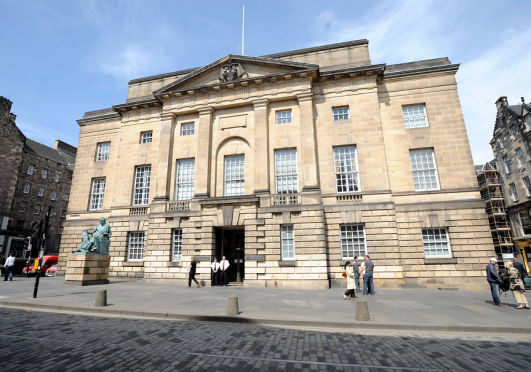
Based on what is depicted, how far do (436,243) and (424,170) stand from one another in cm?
484

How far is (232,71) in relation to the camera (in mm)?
21125

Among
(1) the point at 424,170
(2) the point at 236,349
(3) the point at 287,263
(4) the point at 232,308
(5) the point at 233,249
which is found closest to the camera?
(2) the point at 236,349

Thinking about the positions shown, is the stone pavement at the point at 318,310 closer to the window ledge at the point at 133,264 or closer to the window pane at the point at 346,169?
the window ledge at the point at 133,264

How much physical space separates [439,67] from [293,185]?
13369 mm

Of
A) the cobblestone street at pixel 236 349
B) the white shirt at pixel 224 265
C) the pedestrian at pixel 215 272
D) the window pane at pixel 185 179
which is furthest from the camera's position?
the window pane at pixel 185 179

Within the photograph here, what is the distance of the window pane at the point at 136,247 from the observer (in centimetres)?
2145

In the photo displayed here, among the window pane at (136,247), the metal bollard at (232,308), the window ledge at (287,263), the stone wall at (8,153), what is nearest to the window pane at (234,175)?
the window ledge at (287,263)

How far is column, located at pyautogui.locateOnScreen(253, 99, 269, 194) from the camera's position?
18766mm

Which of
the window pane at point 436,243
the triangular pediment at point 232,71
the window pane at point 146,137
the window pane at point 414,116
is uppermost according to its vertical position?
the triangular pediment at point 232,71

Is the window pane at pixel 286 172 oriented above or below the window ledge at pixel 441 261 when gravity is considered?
above

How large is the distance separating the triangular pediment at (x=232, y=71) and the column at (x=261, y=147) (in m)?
2.44

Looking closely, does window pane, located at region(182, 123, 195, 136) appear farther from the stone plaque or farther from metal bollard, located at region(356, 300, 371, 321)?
metal bollard, located at region(356, 300, 371, 321)

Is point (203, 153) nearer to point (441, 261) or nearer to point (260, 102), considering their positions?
point (260, 102)

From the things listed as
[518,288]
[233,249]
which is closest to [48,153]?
[233,249]
